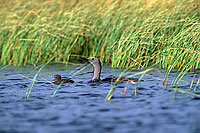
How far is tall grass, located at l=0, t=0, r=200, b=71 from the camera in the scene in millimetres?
12586

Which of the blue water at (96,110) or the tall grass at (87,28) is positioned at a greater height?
the tall grass at (87,28)

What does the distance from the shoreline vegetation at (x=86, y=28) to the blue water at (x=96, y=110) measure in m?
2.76

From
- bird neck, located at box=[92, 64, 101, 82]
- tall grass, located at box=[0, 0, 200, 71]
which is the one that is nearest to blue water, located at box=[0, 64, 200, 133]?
bird neck, located at box=[92, 64, 101, 82]

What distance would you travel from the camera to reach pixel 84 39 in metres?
14.7

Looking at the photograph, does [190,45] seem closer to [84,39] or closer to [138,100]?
[138,100]

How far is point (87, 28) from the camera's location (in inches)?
569

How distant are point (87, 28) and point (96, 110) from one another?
7476 millimetres

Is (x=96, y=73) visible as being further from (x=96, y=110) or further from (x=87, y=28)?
(x=87, y=28)

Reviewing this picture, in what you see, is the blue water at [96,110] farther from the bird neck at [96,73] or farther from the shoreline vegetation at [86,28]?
the shoreline vegetation at [86,28]

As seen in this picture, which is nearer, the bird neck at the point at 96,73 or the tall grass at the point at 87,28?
the bird neck at the point at 96,73

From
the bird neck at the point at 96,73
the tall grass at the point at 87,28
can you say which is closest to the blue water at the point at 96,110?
the bird neck at the point at 96,73

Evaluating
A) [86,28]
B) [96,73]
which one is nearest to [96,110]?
[96,73]

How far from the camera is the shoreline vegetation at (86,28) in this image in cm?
1259

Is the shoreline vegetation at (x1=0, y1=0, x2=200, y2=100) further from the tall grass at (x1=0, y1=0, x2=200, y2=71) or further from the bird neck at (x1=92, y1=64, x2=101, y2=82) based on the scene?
the bird neck at (x1=92, y1=64, x2=101, y2=82)
